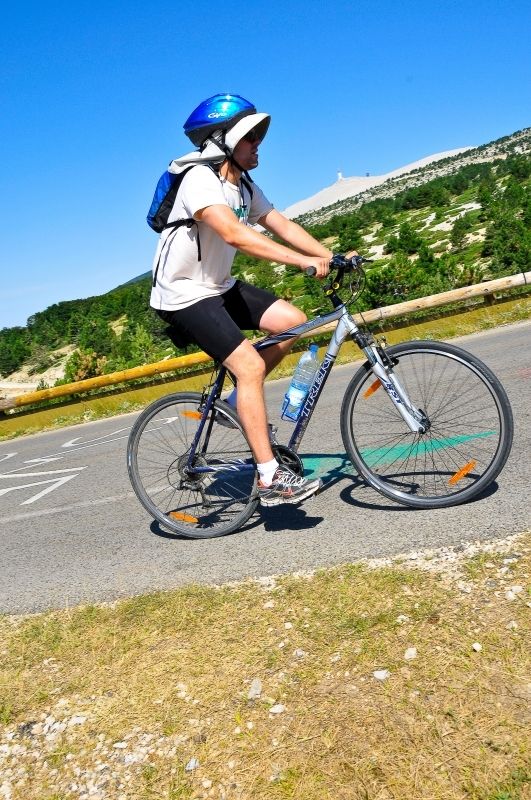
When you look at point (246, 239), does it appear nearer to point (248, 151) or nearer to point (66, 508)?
point (248, 151)


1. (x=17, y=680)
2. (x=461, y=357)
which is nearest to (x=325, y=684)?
(x=17, y=680)

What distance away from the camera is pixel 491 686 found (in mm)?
2125

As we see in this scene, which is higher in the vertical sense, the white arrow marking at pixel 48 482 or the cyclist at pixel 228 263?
the cyclist at pixel 228 263

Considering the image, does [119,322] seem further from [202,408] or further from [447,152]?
[447,152]

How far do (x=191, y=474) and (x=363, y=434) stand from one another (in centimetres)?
107

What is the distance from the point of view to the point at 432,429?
4.06 meters

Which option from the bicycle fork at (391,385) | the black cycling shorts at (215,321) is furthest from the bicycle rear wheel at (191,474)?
the bicycle fork at (391,385)

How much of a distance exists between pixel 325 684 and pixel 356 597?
565 millimetres

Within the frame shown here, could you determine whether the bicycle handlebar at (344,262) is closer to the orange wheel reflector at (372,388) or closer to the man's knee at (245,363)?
the man's knee at (245,363)

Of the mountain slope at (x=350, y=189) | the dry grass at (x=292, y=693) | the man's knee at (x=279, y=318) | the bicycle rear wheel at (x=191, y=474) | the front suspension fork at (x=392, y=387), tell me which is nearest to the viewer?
the dry grass at (x=292, y=693)

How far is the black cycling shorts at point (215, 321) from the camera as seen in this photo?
3.81 m

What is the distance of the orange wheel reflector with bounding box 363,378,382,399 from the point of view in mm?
3926

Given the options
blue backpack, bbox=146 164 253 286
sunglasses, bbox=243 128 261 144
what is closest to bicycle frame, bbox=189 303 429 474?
blue backpack, bbox=146 164 253 286

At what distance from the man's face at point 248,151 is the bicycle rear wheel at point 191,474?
134 centimetres
